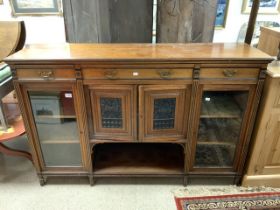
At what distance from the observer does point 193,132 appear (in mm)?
1548

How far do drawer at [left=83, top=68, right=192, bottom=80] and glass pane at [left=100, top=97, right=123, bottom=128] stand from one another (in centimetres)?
17

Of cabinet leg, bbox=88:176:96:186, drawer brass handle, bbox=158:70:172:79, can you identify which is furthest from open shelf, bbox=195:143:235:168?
cabinet leg, bbox=88:176:96:186

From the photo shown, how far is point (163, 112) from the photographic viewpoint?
1497 millimetres

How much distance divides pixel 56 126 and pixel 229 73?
126cm

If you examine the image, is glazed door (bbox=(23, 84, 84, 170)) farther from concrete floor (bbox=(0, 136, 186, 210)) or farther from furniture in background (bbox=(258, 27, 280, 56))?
furniture in background (bbox=(258, 27, 280, 56))

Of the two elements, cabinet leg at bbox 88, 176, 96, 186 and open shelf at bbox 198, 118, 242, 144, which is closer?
open shelf at bbox 198, 118, 242, 144

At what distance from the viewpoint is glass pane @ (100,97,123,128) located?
1464mm

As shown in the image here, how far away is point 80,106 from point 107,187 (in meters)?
0.72

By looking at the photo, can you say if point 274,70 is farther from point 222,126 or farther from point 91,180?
point 91,180

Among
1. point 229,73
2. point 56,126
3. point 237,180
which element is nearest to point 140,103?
point 229,73

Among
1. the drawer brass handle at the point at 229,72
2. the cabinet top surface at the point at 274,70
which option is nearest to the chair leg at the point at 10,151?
the drawer brass handle at the point at 229,72

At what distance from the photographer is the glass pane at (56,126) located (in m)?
1.51

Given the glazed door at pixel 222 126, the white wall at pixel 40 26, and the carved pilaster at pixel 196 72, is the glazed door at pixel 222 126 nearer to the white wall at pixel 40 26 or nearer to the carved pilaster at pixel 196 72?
the carved pilaster at pixel 196 72

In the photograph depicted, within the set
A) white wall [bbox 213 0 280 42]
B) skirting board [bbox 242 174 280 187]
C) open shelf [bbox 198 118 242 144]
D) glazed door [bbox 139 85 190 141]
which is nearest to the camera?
glazed door [bbox 139 85 190 141]
